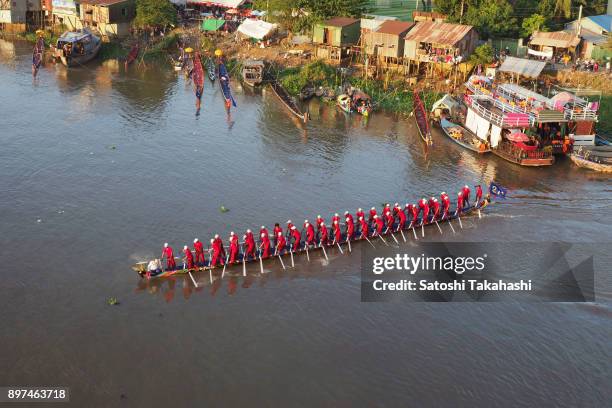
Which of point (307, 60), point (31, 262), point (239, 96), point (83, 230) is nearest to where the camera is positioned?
point (31, 262)

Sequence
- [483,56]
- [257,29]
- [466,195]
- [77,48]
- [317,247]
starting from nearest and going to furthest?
1. [317,247]
2. [466,195]
3. [483,56]
4. [77,48]
5. [257,29]

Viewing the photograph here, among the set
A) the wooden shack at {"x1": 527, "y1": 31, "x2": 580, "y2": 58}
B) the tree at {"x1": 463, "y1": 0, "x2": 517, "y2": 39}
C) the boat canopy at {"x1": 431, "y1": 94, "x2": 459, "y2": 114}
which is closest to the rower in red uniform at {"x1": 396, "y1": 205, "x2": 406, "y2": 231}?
the boat canopy at {"x1": 431, "y1": 94, "x2": 459, "y2": 114}

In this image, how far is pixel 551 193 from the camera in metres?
37.3

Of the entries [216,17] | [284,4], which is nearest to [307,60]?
[284,4]

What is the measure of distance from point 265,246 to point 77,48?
1817 inches

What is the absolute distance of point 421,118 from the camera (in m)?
49.9

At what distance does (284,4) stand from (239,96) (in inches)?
659

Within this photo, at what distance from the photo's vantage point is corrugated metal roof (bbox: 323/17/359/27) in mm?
62612

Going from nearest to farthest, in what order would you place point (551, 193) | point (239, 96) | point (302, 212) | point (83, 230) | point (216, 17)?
1. point (83, 230)
2. point (302, 212)
3. point (551, 193)
4. point (239, 96)
5. point (216, 17)

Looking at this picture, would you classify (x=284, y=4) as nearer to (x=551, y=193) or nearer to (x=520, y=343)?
(x=551, y=193)

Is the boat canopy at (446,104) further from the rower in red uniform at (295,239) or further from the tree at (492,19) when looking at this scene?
the rower in red uniform at (295,239)

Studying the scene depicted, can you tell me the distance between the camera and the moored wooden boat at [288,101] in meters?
50.4

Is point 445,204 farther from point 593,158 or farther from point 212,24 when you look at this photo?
point 212,24

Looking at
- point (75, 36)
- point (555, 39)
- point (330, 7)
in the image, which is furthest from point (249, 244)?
point (75, 36)
